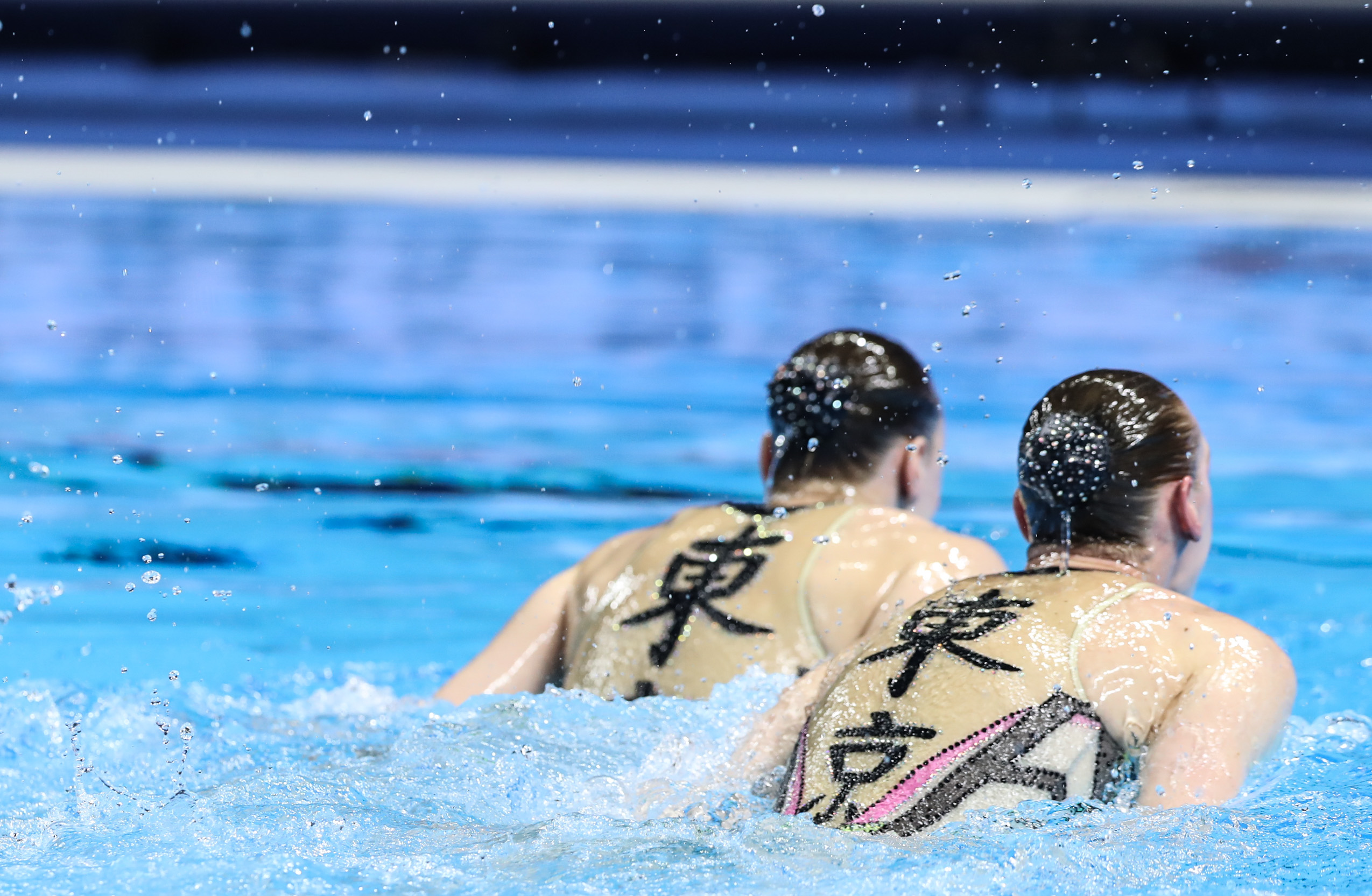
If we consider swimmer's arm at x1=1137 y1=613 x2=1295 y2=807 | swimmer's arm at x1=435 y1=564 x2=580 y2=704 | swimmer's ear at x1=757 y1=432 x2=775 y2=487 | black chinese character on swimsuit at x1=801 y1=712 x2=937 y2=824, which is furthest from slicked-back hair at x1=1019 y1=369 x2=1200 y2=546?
swimmer's arm at x1=435 y1=564 x2=580 y2=704

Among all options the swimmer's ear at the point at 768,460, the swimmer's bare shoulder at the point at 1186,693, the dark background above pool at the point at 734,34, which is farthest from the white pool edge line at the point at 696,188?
the swimmer's bare shoulder at the point at 1186,693

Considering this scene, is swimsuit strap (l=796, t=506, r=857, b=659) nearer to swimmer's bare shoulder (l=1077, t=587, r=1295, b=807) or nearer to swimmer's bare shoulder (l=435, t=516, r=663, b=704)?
swimmer's bare shoulder (l=435, t=516, r=663, b=704)

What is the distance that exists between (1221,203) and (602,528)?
10.1 metres

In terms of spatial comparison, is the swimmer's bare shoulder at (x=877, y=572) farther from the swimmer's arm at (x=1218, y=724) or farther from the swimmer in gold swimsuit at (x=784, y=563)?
the swimmer's arm at (x=1218, y=724)

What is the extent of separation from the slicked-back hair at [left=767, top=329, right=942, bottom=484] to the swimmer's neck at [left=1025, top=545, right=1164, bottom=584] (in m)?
0.83

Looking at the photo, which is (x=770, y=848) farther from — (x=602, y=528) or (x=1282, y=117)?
(x=1282, y=117)

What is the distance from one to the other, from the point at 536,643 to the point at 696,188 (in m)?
12.5

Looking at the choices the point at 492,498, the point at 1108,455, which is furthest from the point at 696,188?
the point at 1108,455

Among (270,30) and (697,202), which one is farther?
(270,30)

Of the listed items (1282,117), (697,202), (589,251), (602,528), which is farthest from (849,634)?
(1282,117)

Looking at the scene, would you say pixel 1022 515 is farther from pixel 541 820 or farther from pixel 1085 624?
pixel 541 820

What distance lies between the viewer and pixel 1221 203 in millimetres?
15078

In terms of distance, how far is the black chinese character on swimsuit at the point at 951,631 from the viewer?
9.27 feet

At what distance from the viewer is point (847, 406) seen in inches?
149
